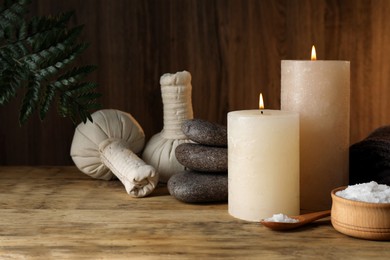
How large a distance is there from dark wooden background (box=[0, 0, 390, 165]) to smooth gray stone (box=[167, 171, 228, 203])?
0.37 meters

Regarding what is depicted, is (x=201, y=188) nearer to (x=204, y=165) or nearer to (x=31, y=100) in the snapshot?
(x=204, y=165)

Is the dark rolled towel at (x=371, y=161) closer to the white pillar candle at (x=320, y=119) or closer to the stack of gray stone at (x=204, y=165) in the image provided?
the white pillar candle at (x=320, y=119)

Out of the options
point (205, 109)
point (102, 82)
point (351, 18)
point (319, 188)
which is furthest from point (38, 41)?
point (351, 18)

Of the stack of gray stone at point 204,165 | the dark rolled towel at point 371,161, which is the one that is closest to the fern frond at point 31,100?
the stack of gray stone at point 204,165

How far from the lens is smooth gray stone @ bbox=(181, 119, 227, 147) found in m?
0.97

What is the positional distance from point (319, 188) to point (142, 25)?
1.82 feet

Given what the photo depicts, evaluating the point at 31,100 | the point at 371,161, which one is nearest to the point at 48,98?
the point at 31,100

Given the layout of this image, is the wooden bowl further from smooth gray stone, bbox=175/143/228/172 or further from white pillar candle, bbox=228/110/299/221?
smooth gray stone, bbox=175/143/228/172

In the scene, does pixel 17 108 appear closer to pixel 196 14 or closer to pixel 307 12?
pixel 196 14

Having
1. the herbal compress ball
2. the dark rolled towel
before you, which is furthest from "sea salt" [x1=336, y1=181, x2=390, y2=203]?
the herbal compress ball

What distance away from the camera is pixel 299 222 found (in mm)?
825

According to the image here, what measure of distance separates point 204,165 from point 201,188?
0.04m

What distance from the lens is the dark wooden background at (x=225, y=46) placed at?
1.29 m

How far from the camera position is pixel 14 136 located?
1.35 metres
